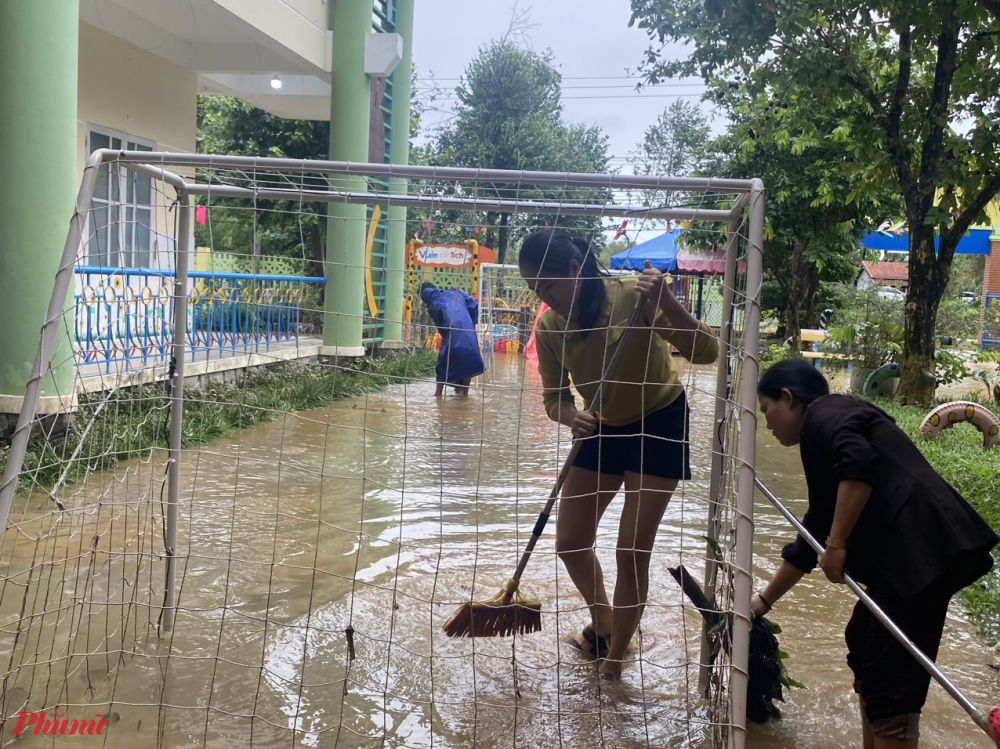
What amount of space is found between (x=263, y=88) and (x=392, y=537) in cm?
983

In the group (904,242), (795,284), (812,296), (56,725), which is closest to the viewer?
(56,725)

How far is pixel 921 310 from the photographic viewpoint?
9.61m

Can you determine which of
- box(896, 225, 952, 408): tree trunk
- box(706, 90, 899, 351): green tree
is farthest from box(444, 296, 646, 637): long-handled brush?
box(706, 90, 899, 351): green tree

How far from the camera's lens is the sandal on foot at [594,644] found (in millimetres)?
3656

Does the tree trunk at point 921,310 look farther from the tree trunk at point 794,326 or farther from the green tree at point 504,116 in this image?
the green tree at point 504,116

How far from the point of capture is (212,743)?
291cm

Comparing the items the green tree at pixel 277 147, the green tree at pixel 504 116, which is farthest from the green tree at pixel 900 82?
the green tree at pixel 504 116

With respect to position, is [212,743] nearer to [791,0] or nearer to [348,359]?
[791,0]

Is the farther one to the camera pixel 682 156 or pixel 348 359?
pixel 682 156

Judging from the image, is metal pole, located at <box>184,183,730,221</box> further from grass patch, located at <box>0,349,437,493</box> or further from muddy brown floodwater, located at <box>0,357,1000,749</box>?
grass patch, located at <box>0,349,437,493</box>

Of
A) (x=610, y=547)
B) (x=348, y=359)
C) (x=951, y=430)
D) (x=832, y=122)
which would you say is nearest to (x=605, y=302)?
(x=610, y=547)

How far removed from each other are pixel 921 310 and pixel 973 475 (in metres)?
4.00

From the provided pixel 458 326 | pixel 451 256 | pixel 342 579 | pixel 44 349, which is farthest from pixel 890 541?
pixel 451 256

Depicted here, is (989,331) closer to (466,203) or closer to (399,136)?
(399,136)
